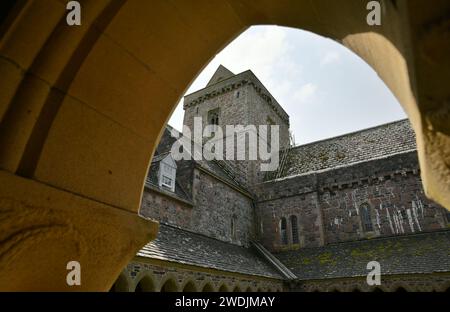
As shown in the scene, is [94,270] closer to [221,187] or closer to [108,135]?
[108,135]

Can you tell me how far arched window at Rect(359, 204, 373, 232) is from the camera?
49.0 ft

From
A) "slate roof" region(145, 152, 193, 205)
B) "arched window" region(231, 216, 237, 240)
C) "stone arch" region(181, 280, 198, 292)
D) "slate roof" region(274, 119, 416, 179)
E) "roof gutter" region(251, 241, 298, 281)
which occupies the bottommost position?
"stone arch" region(181, 280, 198, 292)

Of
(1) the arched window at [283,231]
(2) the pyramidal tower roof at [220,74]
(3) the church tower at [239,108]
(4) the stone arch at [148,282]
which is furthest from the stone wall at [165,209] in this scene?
(2) the pyramidal tower roof at [220,74]

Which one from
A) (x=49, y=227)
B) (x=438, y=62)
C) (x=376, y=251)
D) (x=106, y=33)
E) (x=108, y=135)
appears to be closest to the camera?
(x=438, y=62)

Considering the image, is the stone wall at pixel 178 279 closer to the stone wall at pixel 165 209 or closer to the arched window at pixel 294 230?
the stone wall at pixel 165 209

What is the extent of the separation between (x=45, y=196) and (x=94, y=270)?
0.45 meters

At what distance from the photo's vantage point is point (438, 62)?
71 cm

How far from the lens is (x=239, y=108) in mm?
21328

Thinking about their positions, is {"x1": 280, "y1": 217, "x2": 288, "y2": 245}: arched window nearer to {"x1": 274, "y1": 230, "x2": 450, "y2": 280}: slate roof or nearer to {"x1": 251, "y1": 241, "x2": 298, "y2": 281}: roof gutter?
{"x1": 274, "y1": 230, "x2": 450, "y2": 280}: slate roof

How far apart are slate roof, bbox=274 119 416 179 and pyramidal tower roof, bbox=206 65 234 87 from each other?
8.27 m

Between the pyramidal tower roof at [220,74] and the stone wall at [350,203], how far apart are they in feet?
34.0

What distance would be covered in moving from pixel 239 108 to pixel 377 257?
1224 cm

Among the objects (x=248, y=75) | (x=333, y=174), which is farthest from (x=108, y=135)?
(x=248, y=75)

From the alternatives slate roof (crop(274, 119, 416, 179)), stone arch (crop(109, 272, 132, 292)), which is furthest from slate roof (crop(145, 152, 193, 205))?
slate roof (crop(274, 119, 416, 179))
